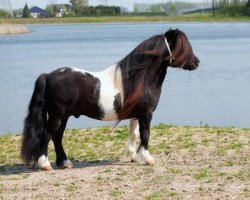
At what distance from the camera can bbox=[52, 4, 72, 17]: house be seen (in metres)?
150

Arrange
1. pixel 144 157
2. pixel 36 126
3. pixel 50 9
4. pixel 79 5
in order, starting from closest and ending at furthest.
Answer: pixel 36 126 → pixel 144 157 → pixel 79 5 → pixel 50 9

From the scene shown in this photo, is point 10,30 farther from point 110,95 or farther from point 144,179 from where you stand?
point 144,179

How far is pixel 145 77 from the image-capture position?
302 inches

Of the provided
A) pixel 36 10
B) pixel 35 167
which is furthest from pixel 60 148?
pixel 36 10

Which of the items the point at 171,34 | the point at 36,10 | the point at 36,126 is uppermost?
the point at 171,34

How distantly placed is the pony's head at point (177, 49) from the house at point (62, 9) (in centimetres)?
14125

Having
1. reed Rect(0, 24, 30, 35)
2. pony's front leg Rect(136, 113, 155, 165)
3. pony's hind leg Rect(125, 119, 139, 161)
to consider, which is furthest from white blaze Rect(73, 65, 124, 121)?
reed Rect(0, 24, 30, 35)

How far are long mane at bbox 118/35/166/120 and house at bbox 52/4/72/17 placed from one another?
464 ft

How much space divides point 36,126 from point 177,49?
180 centimetres

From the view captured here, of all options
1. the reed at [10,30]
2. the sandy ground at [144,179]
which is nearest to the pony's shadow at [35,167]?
the sandy ground at [144,179]

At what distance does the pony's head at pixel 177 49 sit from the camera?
7711mm

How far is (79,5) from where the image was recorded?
5969 inches

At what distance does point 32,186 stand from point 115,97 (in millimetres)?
1440

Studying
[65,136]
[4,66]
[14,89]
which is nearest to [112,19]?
[4,66]
